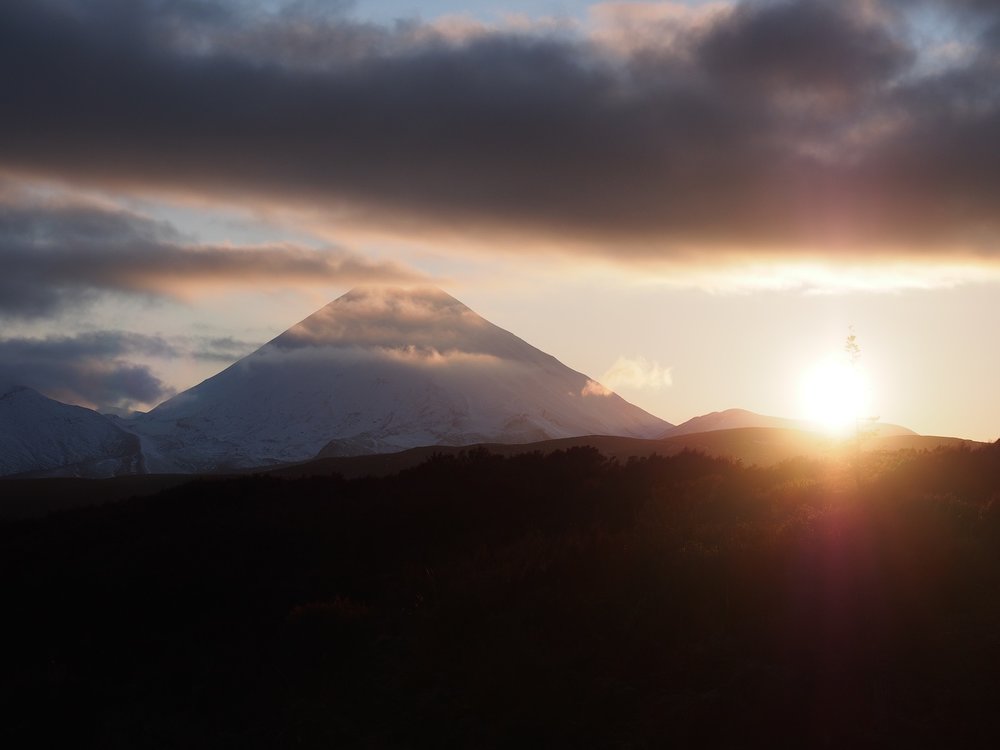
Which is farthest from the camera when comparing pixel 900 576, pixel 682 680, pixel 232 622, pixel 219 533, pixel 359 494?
pixel 359 494

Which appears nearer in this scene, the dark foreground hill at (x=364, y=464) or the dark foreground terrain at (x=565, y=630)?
the dark foreground terrain at (x=565, y=630)

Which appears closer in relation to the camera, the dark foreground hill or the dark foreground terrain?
the dark foreground terrain

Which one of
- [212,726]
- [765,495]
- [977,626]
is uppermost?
[765,495]

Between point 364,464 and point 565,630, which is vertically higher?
point 364,464

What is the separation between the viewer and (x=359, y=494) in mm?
29391

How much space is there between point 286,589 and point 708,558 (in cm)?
835

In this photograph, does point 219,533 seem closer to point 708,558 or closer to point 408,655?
point 408,655

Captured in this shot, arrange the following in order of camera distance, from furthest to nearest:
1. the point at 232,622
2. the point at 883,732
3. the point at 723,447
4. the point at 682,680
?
the point at 723,447, the point at 232,622, the point at 682,680, the point at 883,732

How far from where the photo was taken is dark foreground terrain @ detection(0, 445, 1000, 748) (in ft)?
40.2

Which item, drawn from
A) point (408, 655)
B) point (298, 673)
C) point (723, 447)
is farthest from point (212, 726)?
point (723, 447)

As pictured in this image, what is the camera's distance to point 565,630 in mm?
14531

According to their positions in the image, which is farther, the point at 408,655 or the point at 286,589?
the point at 286,589

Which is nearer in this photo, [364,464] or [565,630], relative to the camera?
[565,630]

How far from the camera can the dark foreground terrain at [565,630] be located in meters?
12.3
